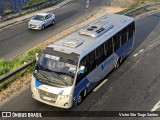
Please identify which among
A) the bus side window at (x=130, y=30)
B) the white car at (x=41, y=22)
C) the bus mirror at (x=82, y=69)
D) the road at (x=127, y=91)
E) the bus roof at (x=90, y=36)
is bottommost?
the white car at (x=41, y=22)

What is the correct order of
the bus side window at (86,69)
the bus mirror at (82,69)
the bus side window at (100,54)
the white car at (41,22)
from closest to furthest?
the bus mirror at (82,69), the bus side window at (86,69), the bus side window at (100,54), the white car at (41,22)

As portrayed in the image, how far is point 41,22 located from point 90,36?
51.8 feet

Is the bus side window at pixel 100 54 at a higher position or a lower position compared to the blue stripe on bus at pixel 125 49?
higher

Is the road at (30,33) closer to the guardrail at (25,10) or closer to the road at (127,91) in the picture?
the guardrail at (25,10)

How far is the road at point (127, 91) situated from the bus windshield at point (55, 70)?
1.47 metres

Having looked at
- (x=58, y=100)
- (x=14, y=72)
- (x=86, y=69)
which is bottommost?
(x=14, y=72)

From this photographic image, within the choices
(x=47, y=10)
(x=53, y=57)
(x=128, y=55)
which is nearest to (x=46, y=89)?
(x=53, y=57)

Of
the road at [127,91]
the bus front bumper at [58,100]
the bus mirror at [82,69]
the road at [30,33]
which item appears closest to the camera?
the bus front bumper at [58,100]

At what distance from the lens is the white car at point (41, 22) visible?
29.4m

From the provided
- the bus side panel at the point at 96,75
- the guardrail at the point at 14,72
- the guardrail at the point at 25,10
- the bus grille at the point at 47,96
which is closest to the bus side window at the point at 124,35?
the bus side panel at the point at 96,75

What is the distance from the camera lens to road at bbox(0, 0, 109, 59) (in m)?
23.8

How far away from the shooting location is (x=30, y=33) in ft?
93.4

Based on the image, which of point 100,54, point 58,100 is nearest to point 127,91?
point 100,54

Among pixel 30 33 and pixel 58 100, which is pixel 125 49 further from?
pixel 30 33
